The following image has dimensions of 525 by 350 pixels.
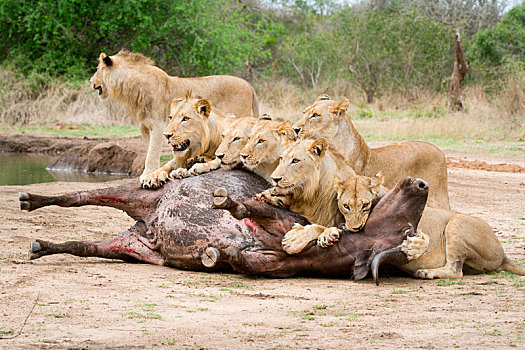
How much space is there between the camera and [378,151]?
650 cm

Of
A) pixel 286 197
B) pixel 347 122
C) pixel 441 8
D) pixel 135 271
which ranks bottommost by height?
pixel 135 271

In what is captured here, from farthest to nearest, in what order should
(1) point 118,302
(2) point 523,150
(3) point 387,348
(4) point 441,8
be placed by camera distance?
(4) point 441,8 → (2) point 523,150 → (1) point 118,302 → (3) point 387,348

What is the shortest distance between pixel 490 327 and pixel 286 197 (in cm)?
168

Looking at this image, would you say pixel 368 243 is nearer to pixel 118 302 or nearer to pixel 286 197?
pixel 286 197

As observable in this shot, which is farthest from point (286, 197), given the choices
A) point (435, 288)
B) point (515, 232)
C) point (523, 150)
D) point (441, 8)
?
point (441, 8)

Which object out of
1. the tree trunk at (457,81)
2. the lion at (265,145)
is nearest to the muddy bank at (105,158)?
the lion at (265,145)

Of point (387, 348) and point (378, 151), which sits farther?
point (378, 151)

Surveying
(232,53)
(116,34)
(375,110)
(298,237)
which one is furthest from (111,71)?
(116,34)

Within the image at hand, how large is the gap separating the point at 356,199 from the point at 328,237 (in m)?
0.30

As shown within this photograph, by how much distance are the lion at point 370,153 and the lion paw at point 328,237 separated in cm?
155

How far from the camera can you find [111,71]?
9.02 metres

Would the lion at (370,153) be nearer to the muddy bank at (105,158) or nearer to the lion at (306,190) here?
the lion at (306,190)

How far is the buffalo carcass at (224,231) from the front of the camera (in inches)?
181

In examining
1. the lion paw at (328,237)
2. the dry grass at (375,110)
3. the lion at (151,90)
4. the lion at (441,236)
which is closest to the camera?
the lion paw at (328,237)
